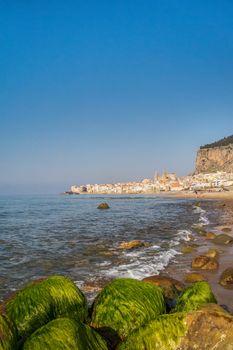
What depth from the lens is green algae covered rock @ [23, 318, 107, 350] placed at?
3722 millimetres

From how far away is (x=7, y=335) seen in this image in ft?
12.6

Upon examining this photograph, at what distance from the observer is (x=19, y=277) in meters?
11.6

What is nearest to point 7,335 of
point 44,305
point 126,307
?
point 44,305

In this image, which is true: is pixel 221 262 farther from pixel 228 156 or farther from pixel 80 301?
pixel 228 156

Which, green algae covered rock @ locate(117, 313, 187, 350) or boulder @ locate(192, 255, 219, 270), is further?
boulder @ locate(192, 255, 219, 270)

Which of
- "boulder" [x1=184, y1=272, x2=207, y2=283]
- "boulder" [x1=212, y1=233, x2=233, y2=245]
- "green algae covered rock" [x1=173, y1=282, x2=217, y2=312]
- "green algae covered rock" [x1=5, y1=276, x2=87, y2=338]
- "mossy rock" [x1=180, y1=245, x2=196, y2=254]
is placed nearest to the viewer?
"green algae covered rock" [x1=5, y1=276, x2=87, y2=338]

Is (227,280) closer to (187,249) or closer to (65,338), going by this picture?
(187,249)

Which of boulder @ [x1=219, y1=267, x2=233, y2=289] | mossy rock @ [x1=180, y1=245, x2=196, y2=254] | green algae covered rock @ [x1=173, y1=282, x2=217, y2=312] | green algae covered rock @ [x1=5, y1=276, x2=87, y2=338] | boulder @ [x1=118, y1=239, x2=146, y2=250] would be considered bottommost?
mossy rock @ [x1=180, y1=245, x2=196, y2=254]

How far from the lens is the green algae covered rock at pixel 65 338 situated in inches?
147

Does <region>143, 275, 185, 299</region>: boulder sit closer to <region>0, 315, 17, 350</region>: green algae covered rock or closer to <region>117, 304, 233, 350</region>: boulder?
<region>117, 304, 233, 350</region>: boulder

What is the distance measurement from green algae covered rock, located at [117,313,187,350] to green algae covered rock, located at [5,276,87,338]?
1492mm

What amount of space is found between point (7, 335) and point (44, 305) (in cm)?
140

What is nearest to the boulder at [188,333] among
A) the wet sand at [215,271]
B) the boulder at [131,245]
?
the wet sand at [215,271]

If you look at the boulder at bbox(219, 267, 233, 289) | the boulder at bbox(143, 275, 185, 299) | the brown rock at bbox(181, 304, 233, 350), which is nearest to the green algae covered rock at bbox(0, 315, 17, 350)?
the brown rock at bbox(181, 304, 233, 350)
